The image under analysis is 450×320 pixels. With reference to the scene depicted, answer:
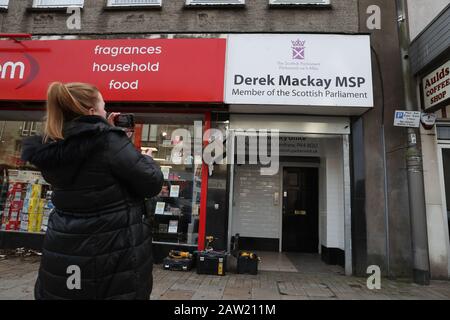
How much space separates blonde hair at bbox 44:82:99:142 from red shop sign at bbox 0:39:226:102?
4.74 m

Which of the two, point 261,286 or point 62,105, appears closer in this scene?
point 62,105

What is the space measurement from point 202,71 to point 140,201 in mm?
5096

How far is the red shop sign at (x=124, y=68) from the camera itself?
6680mm

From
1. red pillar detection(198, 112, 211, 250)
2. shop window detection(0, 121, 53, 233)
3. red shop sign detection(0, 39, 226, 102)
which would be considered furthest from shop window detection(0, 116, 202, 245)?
red shop sign detection(0, 39, 226, 102)

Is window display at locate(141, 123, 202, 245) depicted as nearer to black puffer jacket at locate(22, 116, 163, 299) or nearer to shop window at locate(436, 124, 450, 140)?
shop window at locate(436, 124, 450, 140)

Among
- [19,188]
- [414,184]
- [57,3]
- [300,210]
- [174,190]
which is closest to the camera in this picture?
[414,184]

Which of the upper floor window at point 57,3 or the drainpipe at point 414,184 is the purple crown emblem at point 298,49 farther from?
the upper floor window at point 57,3

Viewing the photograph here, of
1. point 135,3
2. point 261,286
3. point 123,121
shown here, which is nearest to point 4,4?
point 135,3

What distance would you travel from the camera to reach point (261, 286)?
226 inches

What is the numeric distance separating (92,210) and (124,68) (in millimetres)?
5676

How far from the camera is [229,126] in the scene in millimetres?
7203

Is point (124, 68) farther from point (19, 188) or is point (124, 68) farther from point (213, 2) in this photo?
point (19, 188)
